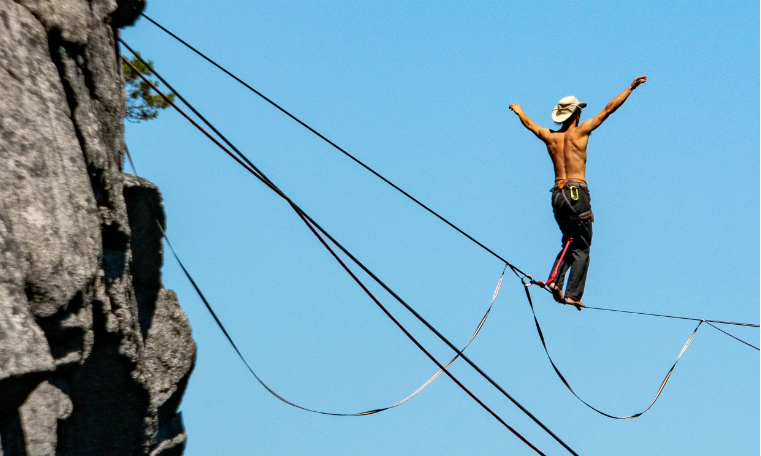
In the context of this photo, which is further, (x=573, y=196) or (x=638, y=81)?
(x=638, y=81)

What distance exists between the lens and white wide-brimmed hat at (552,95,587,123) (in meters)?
12.5

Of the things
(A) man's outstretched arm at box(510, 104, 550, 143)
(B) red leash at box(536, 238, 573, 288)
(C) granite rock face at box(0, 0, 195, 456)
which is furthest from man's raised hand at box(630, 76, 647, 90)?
(C) granite rock face at box(0, 0, 195, 456)

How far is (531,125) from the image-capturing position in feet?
42.2

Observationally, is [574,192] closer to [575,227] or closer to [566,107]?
[575,227]

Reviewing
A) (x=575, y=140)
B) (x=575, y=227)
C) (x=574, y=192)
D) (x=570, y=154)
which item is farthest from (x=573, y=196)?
(x=575, y=140)

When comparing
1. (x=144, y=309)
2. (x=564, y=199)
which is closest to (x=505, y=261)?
(x=564, y=199)

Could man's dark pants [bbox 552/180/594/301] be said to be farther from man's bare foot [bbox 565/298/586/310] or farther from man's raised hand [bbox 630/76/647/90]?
man's raised hand [bbox 630/76/647/90]

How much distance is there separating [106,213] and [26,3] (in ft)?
7.16

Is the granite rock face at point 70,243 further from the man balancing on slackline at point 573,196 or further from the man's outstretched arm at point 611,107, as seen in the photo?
the man's outstretched arm at point 611,107

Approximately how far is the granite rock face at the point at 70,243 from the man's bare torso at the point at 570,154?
15.9 feet

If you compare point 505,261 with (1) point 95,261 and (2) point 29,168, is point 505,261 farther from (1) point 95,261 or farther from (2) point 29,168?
(2) point 29,168

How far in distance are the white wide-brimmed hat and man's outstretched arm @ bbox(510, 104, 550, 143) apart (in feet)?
0.72

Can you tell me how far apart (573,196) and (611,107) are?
118 cm

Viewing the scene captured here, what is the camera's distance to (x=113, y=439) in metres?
11.8
